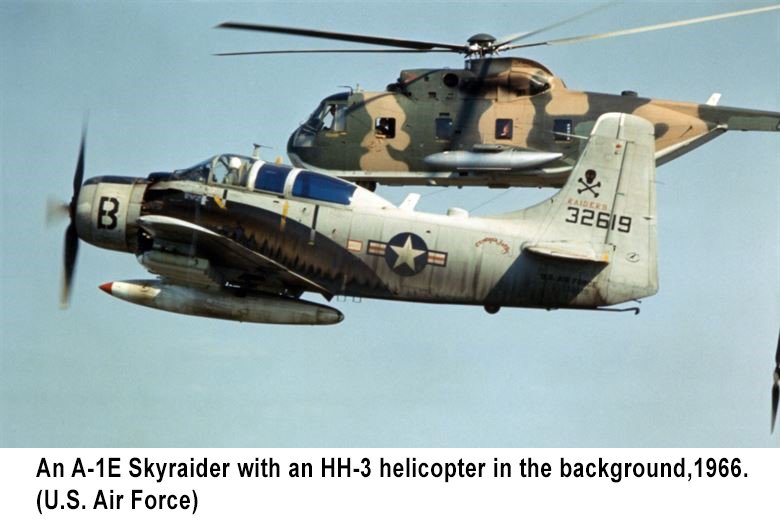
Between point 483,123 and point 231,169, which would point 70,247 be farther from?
point 483,123

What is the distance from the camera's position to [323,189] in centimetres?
3033

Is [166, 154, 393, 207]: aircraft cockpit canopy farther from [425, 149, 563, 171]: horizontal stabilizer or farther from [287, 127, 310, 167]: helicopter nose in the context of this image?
[287, 127, 310, 167]: helicopter nose

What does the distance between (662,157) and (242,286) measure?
29.6ft

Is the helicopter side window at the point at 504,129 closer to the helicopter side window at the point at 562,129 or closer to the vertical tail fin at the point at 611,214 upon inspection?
the helicopter side window at the point at 562,129

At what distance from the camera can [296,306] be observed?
101 ft

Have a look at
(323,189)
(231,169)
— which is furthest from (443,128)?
(231,169)

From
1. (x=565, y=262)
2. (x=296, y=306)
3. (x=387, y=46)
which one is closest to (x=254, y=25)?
(x=387, y=46)

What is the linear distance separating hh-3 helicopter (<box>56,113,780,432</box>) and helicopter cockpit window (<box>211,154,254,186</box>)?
0.09ft

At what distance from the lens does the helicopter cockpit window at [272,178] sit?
30500 mm

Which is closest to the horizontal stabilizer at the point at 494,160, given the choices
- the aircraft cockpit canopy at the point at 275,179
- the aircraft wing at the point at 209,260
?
the aircraft cockpit canopy at the point at 275,179

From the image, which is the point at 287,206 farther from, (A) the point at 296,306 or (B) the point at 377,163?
(B) the point at 377,163

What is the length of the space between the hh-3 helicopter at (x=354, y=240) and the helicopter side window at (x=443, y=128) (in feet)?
12.7

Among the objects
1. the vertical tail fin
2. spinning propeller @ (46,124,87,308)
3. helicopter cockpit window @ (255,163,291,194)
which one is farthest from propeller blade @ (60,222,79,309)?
the vertical tail fin

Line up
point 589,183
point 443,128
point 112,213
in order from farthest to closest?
point 443,128
point 112,213
point 589,183
